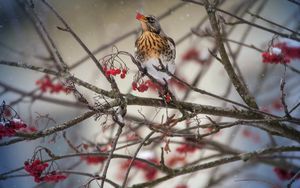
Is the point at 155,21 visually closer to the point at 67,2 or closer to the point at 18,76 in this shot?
the point at 67,2

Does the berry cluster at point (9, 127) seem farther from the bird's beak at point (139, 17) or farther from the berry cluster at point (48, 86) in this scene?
the berry cluster at point (48, 86)

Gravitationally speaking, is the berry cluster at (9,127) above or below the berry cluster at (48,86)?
below

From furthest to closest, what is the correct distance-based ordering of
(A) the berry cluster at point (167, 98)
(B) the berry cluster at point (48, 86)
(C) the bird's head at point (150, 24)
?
(B) the berry cluster at point (48, 86) < (C) the bird's head at point (150, 24) < (A) the berry cluster at point (167, 98)

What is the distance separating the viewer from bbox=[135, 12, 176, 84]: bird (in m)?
2.14

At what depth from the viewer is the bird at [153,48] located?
2.14 metres

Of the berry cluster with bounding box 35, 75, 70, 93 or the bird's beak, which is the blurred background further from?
the bird's beak

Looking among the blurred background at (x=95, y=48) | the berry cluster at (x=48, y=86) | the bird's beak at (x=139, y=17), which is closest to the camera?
the bird's beak at (x=139, y=17)

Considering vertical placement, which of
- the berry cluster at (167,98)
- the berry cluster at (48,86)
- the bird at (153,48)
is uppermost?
the berry cluster at (48,86)

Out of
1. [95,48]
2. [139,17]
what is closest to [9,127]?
[139,17]

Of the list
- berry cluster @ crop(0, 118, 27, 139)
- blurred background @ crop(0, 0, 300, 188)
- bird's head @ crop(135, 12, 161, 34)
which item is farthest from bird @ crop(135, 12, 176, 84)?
blurred background @ crop(0, 0, 300, 188)

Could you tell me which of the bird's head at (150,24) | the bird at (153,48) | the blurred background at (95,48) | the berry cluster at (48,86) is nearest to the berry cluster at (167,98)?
the bird at (153,48)

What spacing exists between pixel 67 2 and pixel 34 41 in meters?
0.71

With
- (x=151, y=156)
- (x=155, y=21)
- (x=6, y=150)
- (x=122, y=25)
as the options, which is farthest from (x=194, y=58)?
(x=6, y=150)

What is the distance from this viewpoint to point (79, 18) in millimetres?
5680
